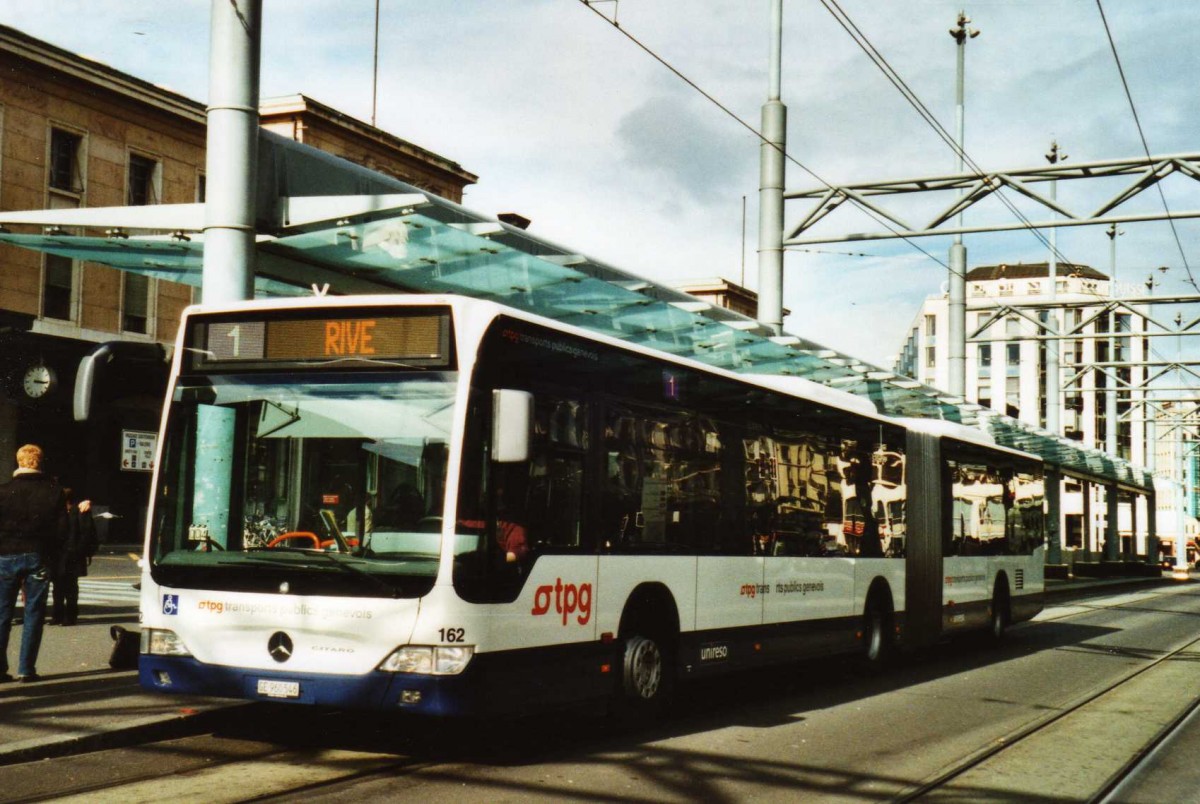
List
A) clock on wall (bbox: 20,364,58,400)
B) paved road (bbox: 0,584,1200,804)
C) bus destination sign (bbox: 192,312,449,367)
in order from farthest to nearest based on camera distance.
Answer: clock on wall (bbox: 20,364,58,400) → bus destination sign (bbox: 192,312,449,367) → paved road (bbox: 0,584,1200,804)

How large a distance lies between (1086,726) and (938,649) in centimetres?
775

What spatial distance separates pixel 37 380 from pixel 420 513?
31699mm

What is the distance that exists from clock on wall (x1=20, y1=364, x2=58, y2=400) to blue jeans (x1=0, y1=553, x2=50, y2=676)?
27558mm

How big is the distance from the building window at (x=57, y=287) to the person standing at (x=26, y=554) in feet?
93.4

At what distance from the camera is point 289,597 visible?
7.82 meters

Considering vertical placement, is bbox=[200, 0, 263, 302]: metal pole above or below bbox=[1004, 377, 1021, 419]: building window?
below

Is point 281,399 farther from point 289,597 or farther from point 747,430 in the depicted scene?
point 747,430

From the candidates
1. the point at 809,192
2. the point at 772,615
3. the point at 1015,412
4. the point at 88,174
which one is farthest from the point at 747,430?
the point at 1015,412

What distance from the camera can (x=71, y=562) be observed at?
15.2 meters

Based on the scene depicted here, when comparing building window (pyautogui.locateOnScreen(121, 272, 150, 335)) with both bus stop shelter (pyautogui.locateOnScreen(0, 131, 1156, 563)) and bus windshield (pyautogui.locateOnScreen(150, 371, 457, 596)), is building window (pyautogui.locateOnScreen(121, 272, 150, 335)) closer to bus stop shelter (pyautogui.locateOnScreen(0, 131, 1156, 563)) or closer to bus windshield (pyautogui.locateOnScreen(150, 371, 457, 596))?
bus stop shelter (pyautogui.locateOnScreen(0, 131, 1156, 563))

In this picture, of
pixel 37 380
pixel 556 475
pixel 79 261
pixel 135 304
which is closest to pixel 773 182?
pixel 556 475

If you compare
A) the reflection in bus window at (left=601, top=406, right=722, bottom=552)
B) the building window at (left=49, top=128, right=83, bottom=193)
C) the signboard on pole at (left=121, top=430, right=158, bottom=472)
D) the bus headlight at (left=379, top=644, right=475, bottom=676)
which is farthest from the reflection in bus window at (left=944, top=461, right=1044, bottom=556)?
the building window at (left=49, top=128, right=83, bottom=193)

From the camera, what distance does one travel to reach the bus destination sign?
8.02 m

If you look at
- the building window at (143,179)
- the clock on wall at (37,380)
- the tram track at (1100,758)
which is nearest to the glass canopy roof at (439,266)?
the tram track at (1100,758)
